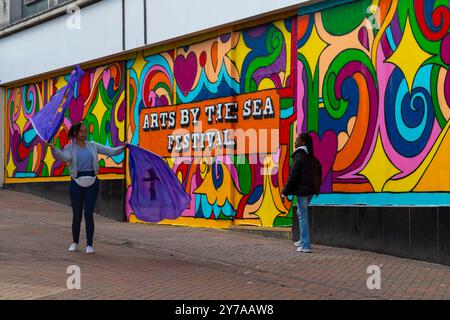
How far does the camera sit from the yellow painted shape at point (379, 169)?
10.0m

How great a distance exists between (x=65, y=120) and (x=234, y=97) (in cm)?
642

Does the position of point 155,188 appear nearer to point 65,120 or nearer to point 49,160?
point 65,120

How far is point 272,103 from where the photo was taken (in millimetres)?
11992

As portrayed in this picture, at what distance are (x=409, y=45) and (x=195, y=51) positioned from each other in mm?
5074

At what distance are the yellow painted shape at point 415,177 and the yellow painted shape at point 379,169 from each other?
0.12 m

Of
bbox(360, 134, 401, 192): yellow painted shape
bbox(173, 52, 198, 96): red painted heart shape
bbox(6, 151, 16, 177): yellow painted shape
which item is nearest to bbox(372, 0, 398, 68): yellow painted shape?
bbox(360, 134, 401, 192): yellow painted shape

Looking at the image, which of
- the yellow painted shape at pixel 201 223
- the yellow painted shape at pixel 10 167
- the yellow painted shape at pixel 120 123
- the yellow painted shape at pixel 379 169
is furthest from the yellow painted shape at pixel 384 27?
the yellow painted shape at pixel 10 167

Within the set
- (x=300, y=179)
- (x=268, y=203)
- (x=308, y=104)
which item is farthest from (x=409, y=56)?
(x=268, y=203)

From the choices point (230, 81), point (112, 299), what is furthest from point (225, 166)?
point (112, 299)

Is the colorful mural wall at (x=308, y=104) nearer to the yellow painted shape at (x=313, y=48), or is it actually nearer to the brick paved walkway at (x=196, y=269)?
the yellow painted shape at (x=313, y=48)

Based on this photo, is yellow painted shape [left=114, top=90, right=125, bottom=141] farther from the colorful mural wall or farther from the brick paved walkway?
the brick paved walkway

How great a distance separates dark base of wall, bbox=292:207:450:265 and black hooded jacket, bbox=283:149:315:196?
0.85 m

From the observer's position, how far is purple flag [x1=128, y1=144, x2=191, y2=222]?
9.81 metres
